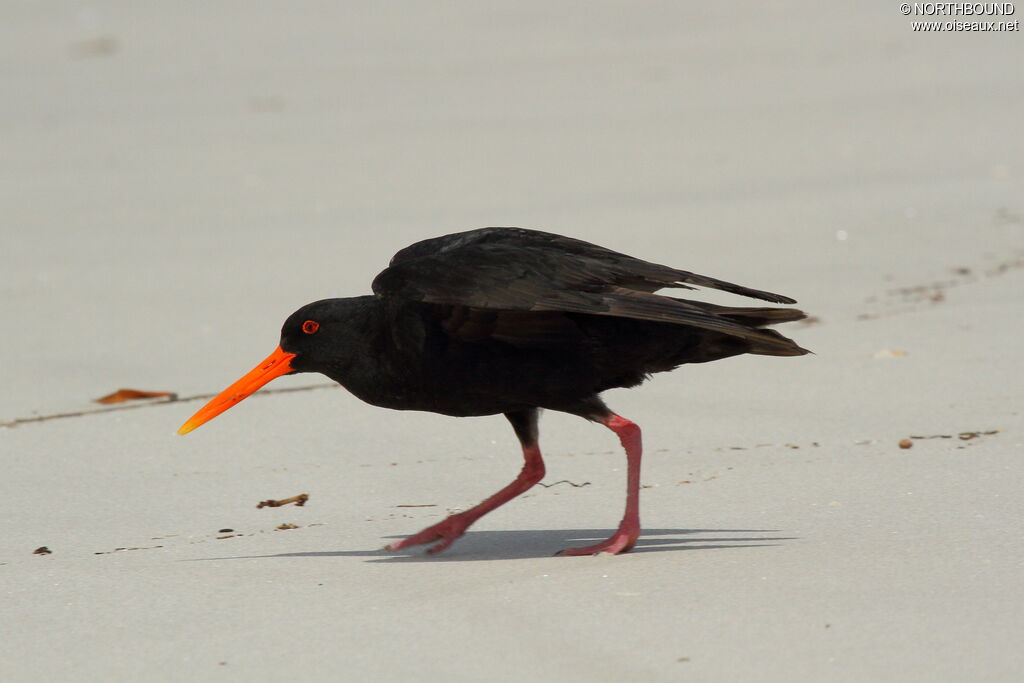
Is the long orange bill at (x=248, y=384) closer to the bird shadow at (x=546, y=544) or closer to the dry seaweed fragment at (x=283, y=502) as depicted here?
the dry seaweed fragment at (x=283, y=502)

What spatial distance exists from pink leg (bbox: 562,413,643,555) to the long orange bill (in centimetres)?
105

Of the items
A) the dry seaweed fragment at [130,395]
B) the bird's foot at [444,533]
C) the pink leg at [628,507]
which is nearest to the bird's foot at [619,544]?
the pink leg at [628,507]

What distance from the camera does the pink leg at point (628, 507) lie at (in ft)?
14.1

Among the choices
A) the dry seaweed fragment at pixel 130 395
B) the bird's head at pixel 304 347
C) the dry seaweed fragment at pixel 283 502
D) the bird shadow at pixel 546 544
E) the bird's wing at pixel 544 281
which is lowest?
the bird shadow at pixel 546 544

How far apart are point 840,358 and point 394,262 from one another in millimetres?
2680

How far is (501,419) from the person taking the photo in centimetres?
618

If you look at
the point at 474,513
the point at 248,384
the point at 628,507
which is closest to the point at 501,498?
the point at 474,513

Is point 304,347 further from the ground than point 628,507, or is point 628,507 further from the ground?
point 304,347

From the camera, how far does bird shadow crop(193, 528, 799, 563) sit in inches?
170

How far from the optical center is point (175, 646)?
11.9 feet

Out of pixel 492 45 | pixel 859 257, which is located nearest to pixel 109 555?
pixel 859 257

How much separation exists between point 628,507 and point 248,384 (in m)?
1.32

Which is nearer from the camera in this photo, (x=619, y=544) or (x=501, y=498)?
(x=619, y=544)

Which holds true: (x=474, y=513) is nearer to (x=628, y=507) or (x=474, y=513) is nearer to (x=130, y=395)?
(x=628, y=507)
